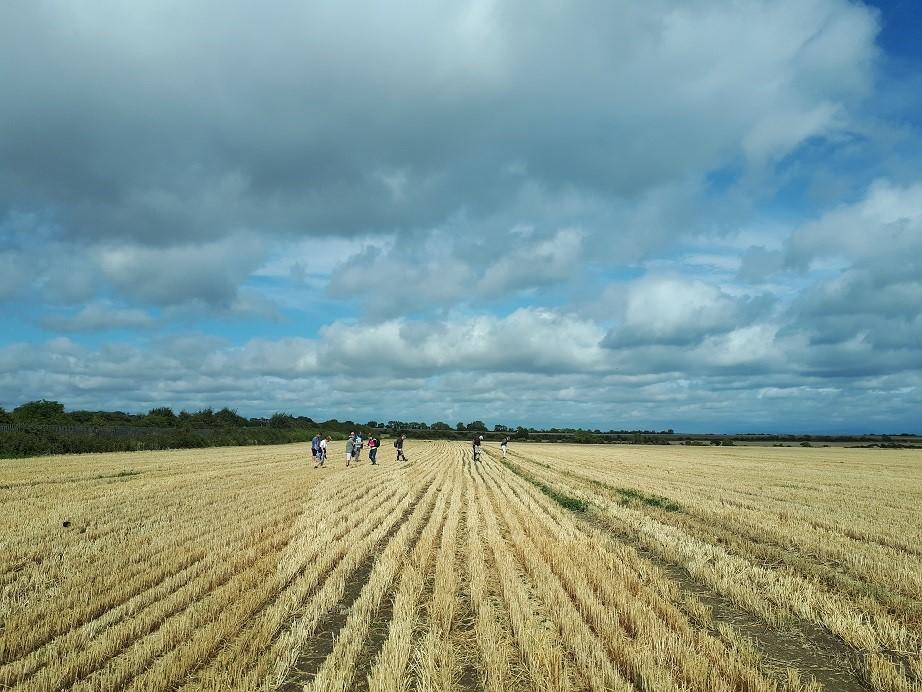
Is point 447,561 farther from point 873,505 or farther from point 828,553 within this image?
point 873,505

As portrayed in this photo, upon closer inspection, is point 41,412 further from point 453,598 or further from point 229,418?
point 453,598

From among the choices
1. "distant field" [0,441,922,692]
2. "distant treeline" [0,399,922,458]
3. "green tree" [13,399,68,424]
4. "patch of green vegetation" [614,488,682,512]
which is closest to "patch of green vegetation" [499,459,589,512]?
"distant field" [0,441,922,692]

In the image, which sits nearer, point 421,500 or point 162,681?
point 162,681

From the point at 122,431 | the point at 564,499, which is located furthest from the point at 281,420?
the point at 564,499

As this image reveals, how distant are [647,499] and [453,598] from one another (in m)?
13.9

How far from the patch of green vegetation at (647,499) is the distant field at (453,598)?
3.07 ft

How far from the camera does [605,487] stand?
2466cm

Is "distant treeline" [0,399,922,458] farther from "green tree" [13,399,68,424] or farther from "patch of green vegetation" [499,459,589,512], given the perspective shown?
→ "patch of green vegetation" [499,459,589,512]

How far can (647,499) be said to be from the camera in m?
20.1

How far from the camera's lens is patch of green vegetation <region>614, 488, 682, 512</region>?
59.4ft

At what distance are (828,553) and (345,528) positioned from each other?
1043cm

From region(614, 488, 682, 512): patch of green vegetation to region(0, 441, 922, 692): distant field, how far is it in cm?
94

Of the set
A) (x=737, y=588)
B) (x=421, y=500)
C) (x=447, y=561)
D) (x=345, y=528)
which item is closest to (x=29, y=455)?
(x=421, y=500)

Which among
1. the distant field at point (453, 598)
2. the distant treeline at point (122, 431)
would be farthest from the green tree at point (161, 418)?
the distant field at point (453, 598)
